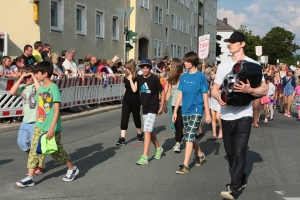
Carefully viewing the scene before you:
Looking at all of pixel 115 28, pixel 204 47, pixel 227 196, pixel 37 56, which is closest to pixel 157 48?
pixel 115 28

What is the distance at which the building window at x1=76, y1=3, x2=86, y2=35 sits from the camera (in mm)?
23891

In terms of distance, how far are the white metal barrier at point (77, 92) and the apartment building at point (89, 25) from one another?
280cm

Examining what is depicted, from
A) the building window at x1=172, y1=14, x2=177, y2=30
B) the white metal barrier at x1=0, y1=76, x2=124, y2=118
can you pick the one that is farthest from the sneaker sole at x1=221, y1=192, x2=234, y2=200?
the building window at x1=172, y1=14, x2=177, y2=30

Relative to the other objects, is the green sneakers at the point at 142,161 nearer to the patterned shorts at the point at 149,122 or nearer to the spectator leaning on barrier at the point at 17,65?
the patterned shorts at the point at 149,122

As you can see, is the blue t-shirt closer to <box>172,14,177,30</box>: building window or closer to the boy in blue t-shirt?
the boy in blue t-shirt

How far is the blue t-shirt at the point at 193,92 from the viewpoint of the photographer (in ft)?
24.2

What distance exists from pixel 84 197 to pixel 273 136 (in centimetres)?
697

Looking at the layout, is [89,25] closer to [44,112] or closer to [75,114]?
[75,114]

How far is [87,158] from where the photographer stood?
8.23 metres

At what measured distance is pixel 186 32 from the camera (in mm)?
57094

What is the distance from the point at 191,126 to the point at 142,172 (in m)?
1.03

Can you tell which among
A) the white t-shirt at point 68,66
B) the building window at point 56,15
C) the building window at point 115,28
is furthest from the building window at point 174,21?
the white t-shirt at point 68,66

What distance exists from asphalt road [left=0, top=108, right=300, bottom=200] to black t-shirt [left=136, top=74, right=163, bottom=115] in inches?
35.8

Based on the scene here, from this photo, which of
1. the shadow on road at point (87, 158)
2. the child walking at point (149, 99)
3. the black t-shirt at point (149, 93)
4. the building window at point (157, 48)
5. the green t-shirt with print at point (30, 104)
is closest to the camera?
the green t-shirt with print at point (30, 104)
